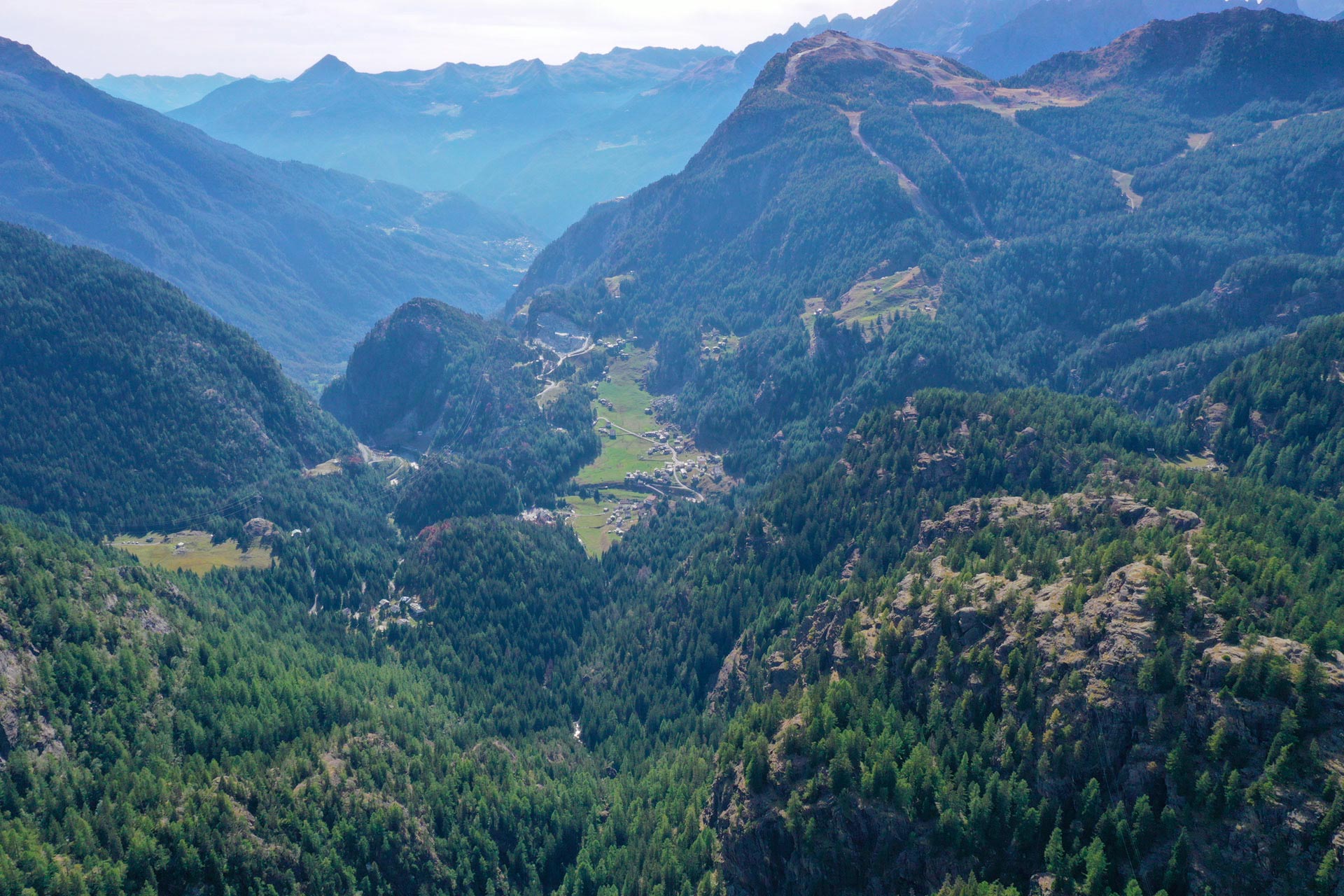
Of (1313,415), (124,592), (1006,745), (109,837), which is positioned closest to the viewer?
(1006,745)

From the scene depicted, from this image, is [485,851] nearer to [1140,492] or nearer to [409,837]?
[409,837]

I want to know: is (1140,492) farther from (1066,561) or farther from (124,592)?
(124,592)

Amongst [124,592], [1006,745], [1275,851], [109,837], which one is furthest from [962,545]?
[124,592]

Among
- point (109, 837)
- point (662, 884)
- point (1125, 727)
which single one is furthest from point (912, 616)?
point (109, 837)

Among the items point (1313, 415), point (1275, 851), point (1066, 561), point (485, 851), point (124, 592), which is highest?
point (1313, 415)

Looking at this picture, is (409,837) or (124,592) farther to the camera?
(124,592)

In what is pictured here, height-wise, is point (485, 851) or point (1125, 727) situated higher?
point (1125, 727)

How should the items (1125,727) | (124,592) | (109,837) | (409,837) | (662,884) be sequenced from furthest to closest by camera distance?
(124,592) → (409,837) → (662,884) → (109,837) → (1125,727)

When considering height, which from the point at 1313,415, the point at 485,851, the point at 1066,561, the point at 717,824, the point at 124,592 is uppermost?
the point at 1313,415

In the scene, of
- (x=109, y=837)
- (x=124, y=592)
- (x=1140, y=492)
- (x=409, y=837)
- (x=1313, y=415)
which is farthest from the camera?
(x=1313, y=415)

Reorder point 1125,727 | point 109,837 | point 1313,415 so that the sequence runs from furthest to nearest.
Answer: point 1313,415 → point 109,837 → point 1125,727
